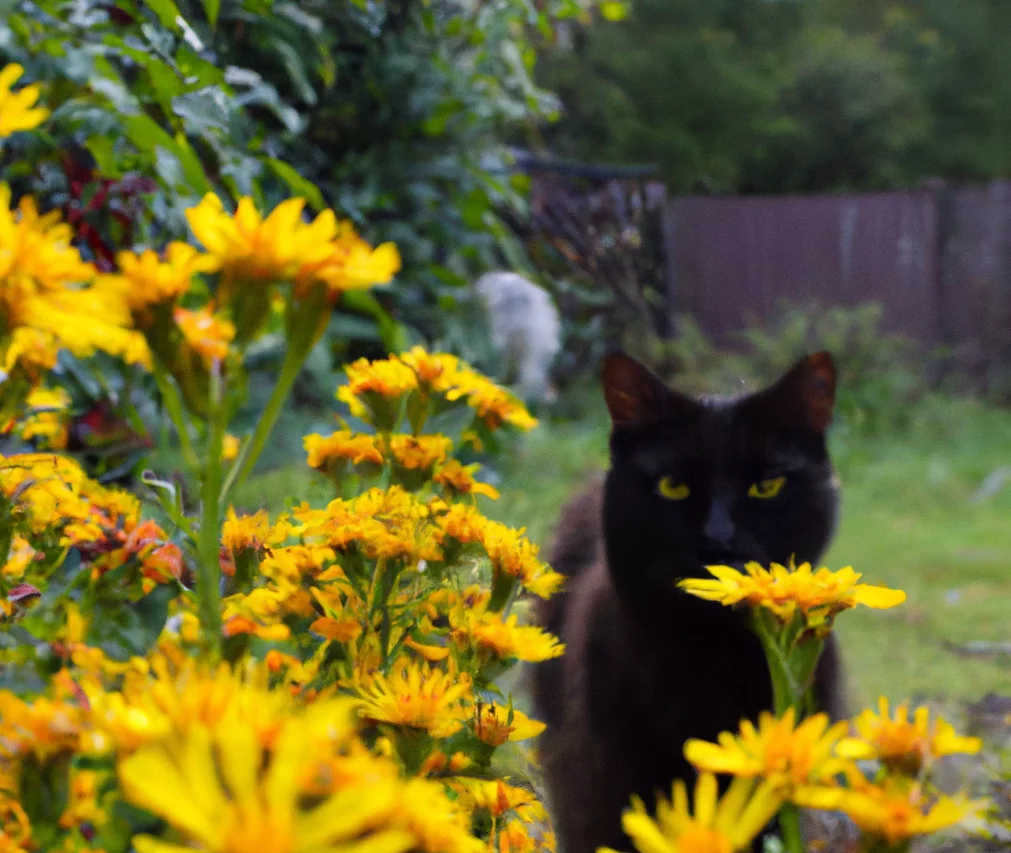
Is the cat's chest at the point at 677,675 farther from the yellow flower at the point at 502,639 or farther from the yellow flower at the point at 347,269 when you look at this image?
the yellow flower at the point at 347,269

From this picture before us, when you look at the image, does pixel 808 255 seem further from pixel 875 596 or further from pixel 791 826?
pixel 791 826

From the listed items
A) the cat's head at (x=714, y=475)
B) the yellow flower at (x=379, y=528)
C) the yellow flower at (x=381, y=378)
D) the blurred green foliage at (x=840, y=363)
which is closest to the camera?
the yellow flower at (x=379, y=528)

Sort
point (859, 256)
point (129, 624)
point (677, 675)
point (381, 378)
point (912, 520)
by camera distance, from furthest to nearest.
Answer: point (859, 256) → point (912, 520) → point (677, 675) → point (129, 624) → point (381, 378)

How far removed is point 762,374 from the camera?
19.1 feet

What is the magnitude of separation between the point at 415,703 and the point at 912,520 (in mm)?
3725

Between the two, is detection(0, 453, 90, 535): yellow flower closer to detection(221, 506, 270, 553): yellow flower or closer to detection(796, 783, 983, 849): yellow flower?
detection(221, 506, 270, 553): yellow flower

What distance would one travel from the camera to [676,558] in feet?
4.29

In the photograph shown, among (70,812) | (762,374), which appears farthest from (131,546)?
(762,374)

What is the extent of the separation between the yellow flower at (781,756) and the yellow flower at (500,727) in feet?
0.81

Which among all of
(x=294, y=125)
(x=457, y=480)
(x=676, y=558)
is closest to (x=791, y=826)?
(x=457, y=480)

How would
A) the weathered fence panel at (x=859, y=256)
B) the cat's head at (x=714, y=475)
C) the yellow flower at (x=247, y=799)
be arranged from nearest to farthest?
the yellow flower at (x=247, y=799) → the cat's head at (x=714, y=475) → the weathered fence panel at (x=859, y=256)

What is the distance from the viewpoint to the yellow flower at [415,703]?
1.80ft

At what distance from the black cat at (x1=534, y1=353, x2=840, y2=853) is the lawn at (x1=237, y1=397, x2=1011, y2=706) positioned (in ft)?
1.41

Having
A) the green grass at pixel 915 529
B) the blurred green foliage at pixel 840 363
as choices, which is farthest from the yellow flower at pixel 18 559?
the blurred green foliage at pixel 840 363
